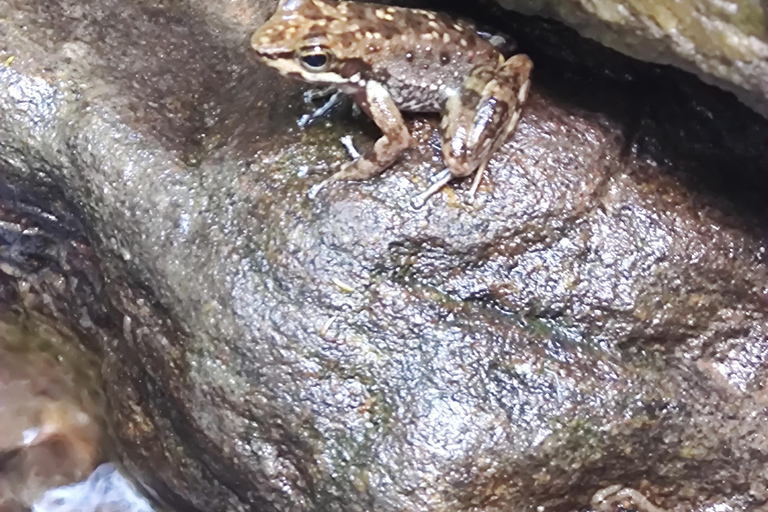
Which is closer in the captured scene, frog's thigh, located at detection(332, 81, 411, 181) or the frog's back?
frog's thigh, located at detection(332, 81, 411, 181)

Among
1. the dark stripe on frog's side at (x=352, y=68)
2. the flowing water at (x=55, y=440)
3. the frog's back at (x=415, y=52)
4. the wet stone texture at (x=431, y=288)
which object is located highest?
the frog's back at (x=415, y=52)

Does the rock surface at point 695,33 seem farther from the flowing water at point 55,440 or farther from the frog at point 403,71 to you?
the flowing water at point 55,440

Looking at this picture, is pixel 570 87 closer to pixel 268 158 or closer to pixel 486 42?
pixel 486 42

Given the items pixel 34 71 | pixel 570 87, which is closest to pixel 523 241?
pixel 570 87

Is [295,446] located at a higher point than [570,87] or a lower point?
lower

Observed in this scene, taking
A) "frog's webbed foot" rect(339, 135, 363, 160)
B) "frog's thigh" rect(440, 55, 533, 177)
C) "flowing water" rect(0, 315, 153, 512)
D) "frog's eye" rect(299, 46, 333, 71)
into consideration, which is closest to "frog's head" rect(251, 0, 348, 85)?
"frog's eye" rect(299, 46, 333, 71)

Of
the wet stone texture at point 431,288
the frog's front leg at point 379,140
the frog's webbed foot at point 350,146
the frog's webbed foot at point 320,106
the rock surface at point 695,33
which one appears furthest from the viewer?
the frog's webbed foot at point 320,106

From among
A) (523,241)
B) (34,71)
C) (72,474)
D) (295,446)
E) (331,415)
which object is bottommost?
(72,474)

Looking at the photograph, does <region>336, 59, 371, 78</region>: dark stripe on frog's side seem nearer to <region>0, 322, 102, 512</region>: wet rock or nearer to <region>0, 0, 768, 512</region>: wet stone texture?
<region>0, 0, 768, 512</region>: wet stone texture

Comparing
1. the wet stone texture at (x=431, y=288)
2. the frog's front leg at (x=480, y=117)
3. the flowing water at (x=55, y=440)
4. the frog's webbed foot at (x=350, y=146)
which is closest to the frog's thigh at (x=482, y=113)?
the frog's front leg at (x=480, y=117)
